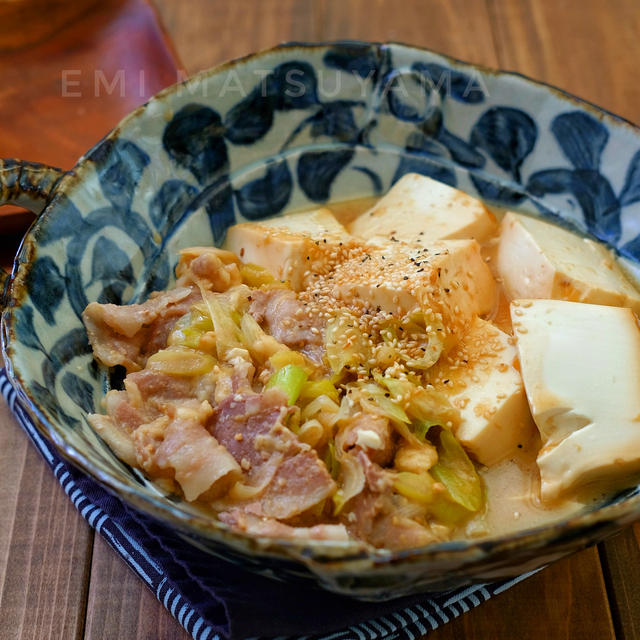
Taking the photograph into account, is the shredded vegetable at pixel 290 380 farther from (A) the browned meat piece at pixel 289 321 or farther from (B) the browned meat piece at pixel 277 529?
(B) the browned meat piece at pixel 277 529

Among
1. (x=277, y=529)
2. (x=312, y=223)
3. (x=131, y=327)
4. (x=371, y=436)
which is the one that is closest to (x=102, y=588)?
(x=277, y=529)

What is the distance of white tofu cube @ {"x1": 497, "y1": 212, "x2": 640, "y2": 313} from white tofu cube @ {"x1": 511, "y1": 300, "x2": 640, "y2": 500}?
168 mm

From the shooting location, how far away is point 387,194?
280 centimetres

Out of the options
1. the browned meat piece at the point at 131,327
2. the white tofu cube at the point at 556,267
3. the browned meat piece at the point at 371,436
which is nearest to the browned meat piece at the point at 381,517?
the browned meat piece at the point at 371,436

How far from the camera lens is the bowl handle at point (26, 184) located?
203 centimetres

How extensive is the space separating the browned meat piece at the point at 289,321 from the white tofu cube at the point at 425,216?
1.66 feet

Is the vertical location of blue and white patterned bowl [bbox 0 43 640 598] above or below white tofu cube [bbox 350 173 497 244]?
above

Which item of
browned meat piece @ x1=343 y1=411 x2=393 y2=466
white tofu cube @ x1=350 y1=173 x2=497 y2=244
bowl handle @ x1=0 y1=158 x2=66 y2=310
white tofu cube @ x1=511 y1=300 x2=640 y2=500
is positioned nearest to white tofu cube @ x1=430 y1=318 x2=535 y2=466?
white tofu cube @ x1=511 y1=300 x2=640 y2=500

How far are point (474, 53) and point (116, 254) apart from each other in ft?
7.69

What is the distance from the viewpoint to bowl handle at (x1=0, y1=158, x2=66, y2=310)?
2.03 metres

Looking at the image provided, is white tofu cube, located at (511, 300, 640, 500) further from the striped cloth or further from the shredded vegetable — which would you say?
the shredded vegetable

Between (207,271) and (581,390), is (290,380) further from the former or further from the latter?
(581,390)

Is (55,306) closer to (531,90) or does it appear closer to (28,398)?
(28,398)

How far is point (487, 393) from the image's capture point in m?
2.06
